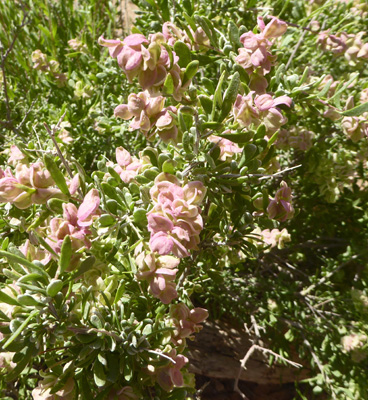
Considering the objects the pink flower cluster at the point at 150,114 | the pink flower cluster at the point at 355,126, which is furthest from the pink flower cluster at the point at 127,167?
the pink flower cluster at the point at 355,126

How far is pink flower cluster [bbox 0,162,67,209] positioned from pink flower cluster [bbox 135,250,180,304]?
0.74 ft

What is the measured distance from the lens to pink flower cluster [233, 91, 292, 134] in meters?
0.79

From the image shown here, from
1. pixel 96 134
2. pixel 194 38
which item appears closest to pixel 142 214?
pixel 194 38

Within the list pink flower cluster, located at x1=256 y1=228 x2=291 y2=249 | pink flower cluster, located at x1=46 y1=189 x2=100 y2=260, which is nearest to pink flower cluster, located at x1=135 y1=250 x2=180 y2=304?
pink flower cluster, located at x1=46 y1=189 x2=100 y2=260

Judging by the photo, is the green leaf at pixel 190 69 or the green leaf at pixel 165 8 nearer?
the green leaf at pixel 190 69

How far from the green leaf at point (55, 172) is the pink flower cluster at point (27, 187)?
1 cm

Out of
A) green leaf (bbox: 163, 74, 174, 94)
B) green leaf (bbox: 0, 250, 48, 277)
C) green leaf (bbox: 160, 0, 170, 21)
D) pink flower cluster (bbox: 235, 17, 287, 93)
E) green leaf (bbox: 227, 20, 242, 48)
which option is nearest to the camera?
green leaf (bbox: 0, 250, 48, 277)

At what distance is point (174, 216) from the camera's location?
2.36 ft

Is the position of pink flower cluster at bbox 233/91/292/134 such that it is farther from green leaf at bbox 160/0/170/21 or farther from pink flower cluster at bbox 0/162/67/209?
green leaf at bbox 160/0/170/21

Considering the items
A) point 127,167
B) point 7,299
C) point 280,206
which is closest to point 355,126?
point 280,206

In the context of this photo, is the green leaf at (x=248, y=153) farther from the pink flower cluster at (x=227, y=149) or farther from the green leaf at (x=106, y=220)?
the green leaf at (x=106, y=220)

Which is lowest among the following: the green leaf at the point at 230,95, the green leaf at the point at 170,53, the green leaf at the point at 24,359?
the green leaf at the point at 24,359

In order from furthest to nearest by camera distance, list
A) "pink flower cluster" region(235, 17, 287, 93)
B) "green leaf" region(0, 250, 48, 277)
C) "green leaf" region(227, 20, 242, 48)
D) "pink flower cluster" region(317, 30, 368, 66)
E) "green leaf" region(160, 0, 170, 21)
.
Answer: "pink flower cluster" region(317, 30, 368, 66), "green leaf" region(160, 0, 170, 21), "green leaf" region(227, 20, 242, 48), "pink flower cluster" region(235, 17, 287, 93), "green leaf" region(0, 250, 48, 277)

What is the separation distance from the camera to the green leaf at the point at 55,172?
2.45ft
